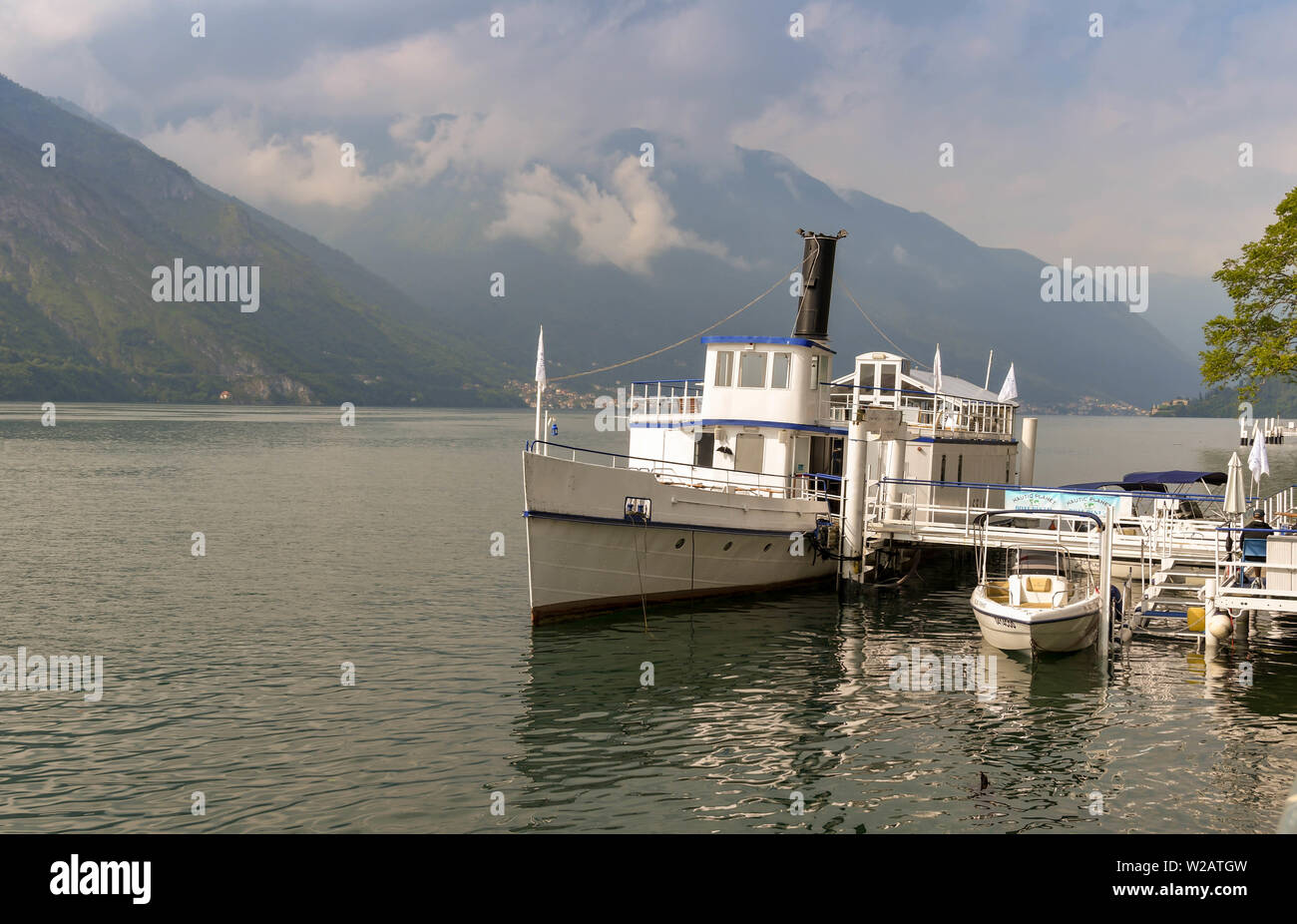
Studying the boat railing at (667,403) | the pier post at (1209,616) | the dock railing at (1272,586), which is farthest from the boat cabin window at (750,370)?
the dock railing at (1272,586)

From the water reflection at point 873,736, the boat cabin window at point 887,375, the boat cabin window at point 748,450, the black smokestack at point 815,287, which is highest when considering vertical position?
the black smokestack at point 815,287

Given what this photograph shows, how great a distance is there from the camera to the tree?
3488 cm

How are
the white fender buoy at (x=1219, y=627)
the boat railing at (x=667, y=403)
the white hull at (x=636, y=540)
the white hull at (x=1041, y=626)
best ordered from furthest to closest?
the boat railing at (x=667, y=403) → the white hull at (x=636, y=540) → the white hull at (x=1041, y=626) → the white fender buoy at (x=1219, y=627)

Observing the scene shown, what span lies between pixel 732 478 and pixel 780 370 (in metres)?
3.86

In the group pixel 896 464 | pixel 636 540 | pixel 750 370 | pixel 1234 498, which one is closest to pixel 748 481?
pixel 750 370

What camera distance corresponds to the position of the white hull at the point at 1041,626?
77.8 feet

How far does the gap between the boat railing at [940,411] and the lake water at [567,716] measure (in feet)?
19.3

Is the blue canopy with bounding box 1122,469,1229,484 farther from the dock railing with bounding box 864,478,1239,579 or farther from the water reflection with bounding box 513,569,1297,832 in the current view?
the water reflection with bounding box 513,569,1297,832

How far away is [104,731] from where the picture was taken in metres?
18.0

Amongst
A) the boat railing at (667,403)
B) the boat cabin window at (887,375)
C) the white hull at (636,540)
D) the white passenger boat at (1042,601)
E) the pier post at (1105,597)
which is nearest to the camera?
the white passenger boat at (1042,601)

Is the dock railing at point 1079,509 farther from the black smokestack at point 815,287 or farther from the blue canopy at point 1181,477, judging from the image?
the blue canopy at point 1181,477

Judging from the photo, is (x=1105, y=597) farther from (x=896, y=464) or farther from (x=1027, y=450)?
(x=1027, y=450)

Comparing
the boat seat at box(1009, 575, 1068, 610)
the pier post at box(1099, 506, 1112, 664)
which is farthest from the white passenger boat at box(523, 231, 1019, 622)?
the pier post at box(1099, 506, 1112, 664)
